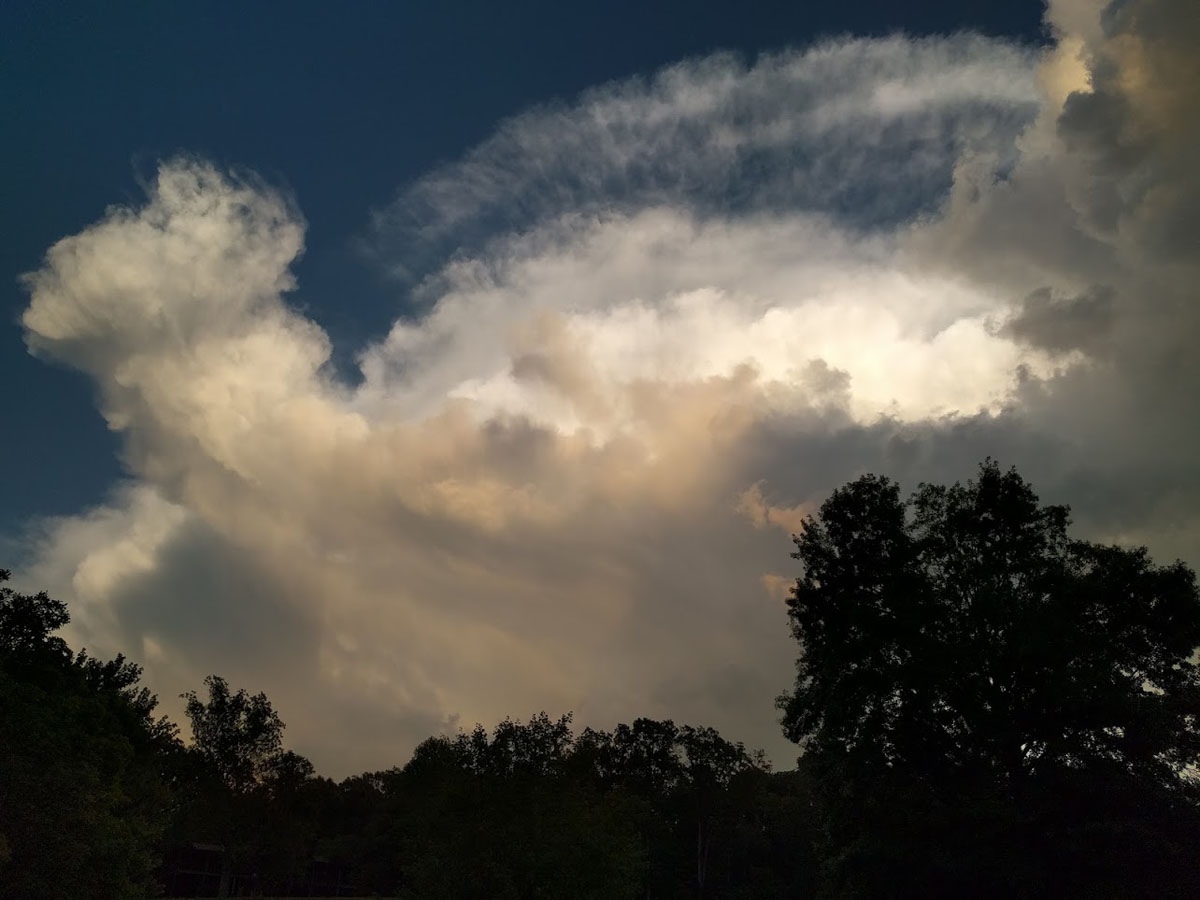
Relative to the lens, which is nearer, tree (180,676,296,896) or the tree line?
the tree line

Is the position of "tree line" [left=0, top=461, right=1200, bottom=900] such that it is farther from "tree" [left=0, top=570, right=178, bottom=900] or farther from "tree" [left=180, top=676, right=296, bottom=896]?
"tree" [left=180, top=676, right=296, bottom=896]

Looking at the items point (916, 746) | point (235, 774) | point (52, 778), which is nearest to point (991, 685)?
point (916, 746)

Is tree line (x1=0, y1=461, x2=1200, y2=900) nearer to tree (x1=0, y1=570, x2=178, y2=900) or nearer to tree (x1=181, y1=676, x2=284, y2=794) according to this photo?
tree (x1=0, y1=570, x2=178, y2=900)

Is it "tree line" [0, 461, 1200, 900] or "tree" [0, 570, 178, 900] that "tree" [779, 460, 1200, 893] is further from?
"tree" [0, 570, 178, 900]

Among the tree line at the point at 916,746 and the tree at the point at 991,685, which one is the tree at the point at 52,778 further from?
the tree at the point at 991,685

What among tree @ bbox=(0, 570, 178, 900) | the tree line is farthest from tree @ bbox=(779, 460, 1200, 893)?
tree @ bbox=(0, 570, 178, 900)

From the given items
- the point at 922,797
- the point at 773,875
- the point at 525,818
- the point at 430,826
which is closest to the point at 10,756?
the point at 430,826

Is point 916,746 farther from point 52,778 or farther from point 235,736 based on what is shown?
point 235,736

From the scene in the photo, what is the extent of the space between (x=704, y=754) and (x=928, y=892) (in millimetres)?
77947

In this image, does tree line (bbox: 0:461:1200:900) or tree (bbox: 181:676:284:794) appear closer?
tree line (bbox: 0:461:1200:900)

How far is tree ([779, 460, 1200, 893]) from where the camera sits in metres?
36.3

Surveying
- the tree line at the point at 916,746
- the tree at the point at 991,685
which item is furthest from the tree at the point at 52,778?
the tree at the point at 991,685

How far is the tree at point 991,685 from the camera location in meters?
36.3

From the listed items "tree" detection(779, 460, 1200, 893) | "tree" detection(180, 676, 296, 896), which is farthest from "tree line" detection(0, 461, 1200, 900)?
"tree" detection(180, 676, 296, 896)
